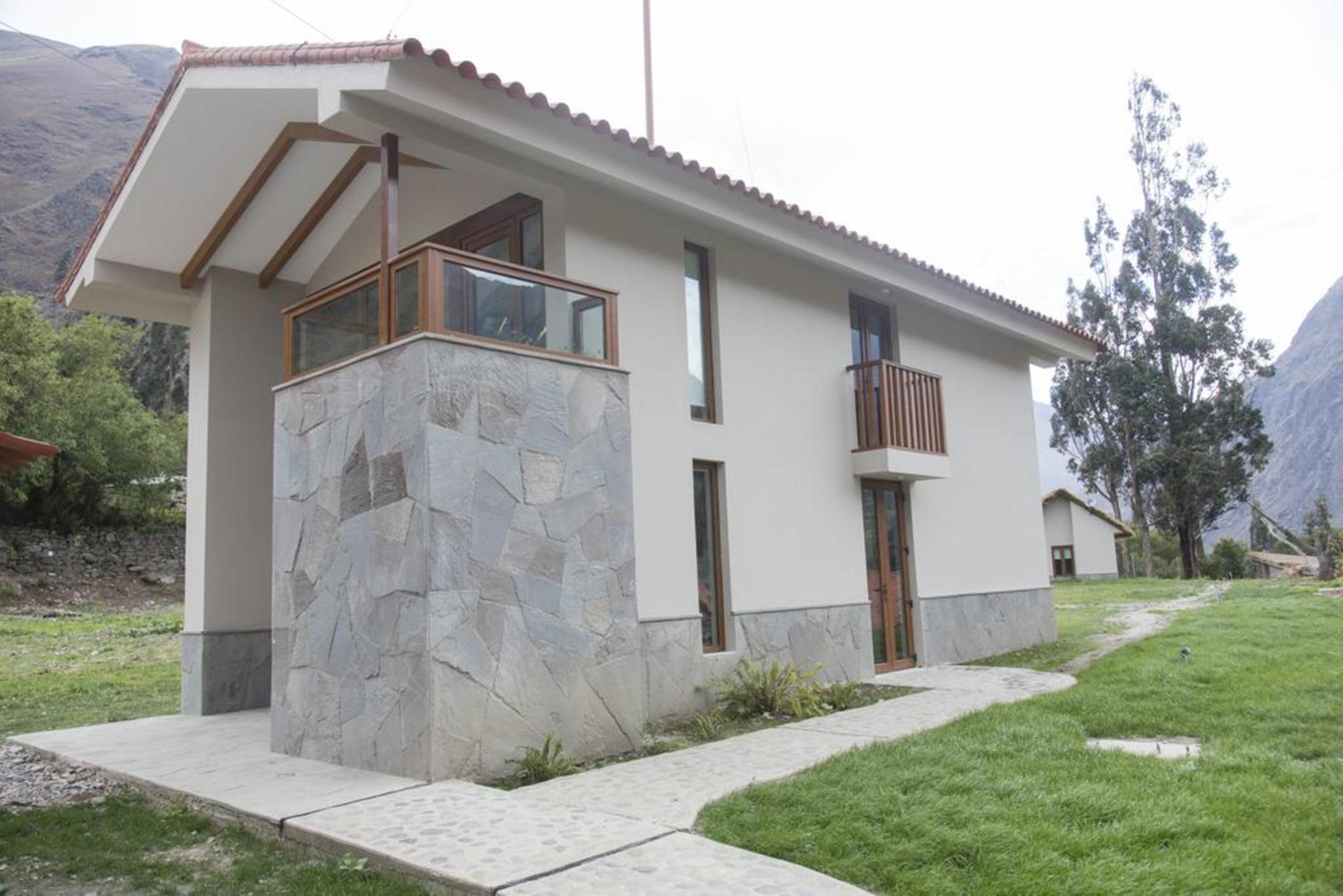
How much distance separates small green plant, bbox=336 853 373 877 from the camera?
3.89 metres

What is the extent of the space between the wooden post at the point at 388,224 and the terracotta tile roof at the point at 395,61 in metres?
0.62

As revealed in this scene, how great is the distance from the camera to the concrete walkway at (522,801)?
11.8 ft

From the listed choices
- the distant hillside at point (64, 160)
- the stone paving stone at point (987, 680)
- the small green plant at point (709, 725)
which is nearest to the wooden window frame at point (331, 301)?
the small green plant at point (709, 725)

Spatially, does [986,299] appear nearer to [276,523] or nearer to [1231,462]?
[276,523]

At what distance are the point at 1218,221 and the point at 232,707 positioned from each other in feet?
116

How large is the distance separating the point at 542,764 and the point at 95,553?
25.9m

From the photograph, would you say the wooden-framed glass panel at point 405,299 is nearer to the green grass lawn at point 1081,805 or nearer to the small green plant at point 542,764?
the small green plant at point 542,764

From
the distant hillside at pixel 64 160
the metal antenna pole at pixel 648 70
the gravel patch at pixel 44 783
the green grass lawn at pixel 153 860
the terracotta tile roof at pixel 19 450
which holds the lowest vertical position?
the green grass lawn at pixel 153 860

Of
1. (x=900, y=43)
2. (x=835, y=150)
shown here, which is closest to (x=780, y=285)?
(x=900, y=43)

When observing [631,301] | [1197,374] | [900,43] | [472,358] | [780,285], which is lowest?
[472,358]

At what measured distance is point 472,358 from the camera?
230 inches

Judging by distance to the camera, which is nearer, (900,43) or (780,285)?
(780,285)

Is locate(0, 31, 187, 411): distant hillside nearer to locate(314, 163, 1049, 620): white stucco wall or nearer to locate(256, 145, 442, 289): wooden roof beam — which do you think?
locate(256, 145, 442, 289): wooden roof beam

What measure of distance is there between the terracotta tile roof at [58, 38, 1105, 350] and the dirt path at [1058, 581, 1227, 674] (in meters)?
5.11
